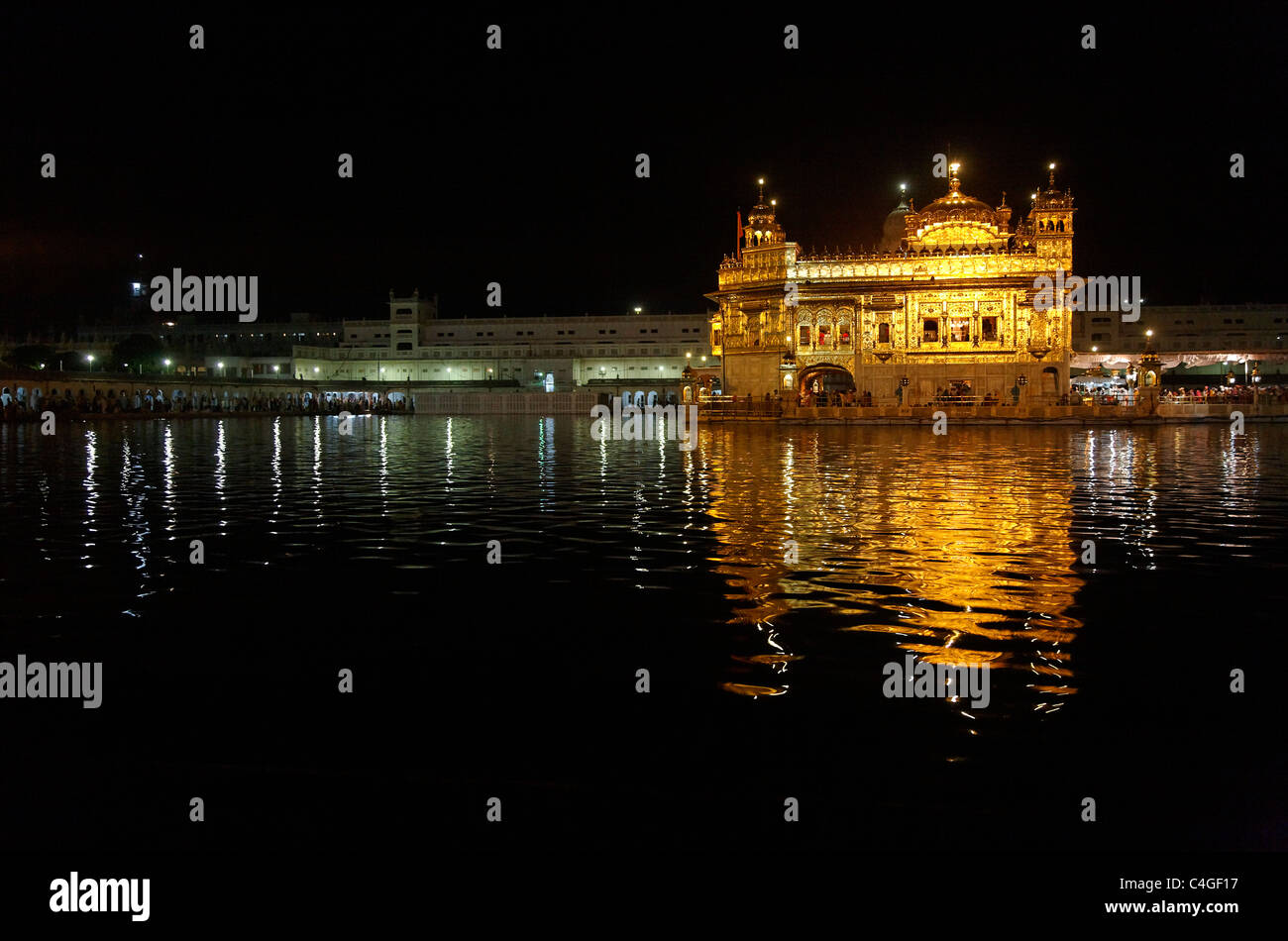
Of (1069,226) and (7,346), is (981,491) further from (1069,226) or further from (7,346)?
(7,346)

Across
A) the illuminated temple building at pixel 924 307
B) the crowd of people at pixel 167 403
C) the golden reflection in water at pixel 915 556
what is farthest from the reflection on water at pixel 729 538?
the crowd of people at pixel 167 403

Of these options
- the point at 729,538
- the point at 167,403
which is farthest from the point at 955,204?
the point at 167,403

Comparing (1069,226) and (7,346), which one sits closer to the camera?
(1069,226)

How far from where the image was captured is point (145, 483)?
2025 cm

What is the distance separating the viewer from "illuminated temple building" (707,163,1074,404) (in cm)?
5825

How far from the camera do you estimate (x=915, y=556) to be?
1150 centimetres

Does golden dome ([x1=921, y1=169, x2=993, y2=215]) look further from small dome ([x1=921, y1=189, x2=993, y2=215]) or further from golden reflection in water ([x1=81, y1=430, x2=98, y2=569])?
golden reflection in water ([x1=81, y1=430, x2=98, y2=569])

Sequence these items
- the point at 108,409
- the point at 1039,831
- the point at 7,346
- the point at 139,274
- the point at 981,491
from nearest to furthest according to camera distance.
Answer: the point at 1039,831 → the point at 981,491 → the point at 108,409 → the point at 7,346 → the point at 139,274

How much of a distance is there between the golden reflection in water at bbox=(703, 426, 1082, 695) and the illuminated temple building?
3715 cm

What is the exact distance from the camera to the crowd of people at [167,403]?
62.4 meters

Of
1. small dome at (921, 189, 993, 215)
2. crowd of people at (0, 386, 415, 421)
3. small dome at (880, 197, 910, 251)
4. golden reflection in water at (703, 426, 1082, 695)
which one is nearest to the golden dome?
small dome at (921, 189, 993, 215)

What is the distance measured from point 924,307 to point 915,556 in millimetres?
50673
